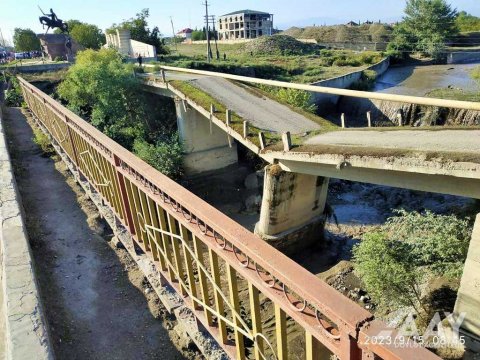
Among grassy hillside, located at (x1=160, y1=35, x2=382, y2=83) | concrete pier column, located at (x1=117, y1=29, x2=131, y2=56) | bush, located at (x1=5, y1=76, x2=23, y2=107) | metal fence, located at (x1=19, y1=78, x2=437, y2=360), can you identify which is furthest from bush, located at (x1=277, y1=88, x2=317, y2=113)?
concrete pier column, located at (x1=117, y1=29, x2=131, y2=56)

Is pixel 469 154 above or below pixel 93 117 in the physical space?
above

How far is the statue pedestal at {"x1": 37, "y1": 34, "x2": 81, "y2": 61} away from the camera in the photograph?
40.4m

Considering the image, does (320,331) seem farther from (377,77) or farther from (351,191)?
(377,77)

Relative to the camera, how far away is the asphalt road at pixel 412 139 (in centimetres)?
736

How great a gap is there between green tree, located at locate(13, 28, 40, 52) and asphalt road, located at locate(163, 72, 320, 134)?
43.0 meters

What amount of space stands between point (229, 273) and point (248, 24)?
295 ft

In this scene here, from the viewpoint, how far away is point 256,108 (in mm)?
15250

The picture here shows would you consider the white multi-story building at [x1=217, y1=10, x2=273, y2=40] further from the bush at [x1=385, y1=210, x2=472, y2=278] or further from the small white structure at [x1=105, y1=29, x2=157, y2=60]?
the bush at [x1=385, y1=210, x2=472, y2=278]

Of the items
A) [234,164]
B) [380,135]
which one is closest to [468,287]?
[380,135]

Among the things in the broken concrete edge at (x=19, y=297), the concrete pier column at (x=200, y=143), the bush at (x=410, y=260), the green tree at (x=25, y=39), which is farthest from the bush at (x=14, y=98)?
the green tree at (x=25, y=39)

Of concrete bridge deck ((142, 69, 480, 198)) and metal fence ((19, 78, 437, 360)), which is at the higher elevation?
metal fence ((19, 78, 437, 360))

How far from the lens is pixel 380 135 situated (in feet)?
32.5

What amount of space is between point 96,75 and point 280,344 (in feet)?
63.8

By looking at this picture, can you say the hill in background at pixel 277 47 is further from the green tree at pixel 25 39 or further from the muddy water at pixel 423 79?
the green tree at pixel 25 39
